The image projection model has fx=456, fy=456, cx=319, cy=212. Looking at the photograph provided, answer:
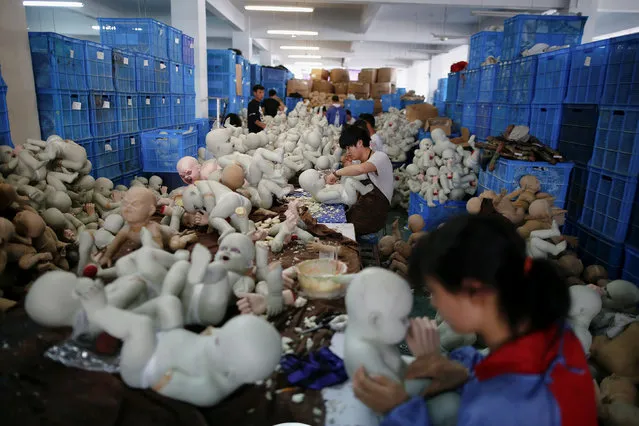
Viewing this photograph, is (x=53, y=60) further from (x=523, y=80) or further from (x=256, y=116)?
(x=523, y=80)

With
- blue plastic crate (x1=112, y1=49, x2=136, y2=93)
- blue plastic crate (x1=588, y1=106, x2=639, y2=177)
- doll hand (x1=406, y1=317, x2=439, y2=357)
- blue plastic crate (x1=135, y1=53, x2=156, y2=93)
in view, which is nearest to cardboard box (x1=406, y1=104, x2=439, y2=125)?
blue plastic crate (x1=135, y1=53, x2=156, y2=93)

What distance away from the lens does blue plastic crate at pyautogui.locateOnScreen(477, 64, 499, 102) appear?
6.73 m

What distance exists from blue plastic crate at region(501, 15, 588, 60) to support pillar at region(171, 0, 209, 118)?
5.97 m

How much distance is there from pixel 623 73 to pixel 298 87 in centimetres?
1373

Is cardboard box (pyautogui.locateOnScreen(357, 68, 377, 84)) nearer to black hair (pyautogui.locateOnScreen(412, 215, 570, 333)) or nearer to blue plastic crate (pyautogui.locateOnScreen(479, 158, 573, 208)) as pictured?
blue plastic crate (pyautogui.locateOnScreen(479, 158, 573, 208))

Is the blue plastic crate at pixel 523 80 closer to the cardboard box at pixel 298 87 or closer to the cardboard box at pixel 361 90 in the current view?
the cardboard box at pixel 361 90

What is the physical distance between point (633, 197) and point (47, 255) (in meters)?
4.20

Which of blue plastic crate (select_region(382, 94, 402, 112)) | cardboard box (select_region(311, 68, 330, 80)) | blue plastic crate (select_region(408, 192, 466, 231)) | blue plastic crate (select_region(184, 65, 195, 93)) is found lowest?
blue plastic crate (select_region(408, 192, 466, 231))

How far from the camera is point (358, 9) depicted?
47.7 feet

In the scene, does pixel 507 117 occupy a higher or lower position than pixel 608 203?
higher

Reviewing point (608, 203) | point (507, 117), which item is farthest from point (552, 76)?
point (608, 203)

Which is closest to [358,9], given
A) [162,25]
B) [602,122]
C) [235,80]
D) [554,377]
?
[235,80]

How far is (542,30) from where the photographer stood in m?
6.23

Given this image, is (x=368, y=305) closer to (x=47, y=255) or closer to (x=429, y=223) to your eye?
(x=47, y=255)
